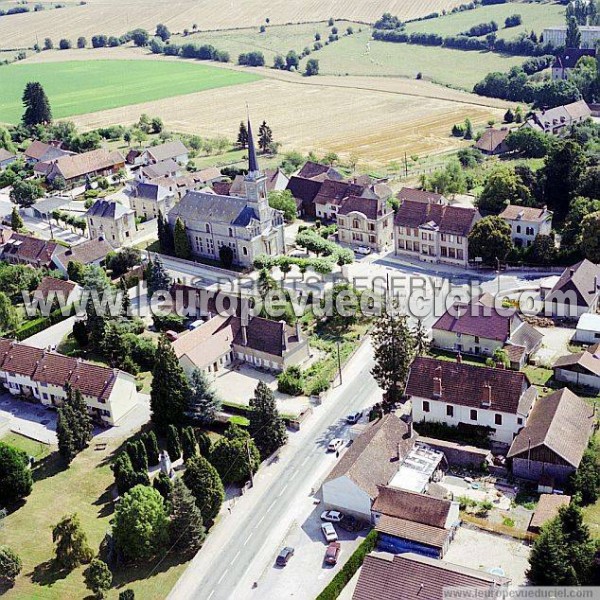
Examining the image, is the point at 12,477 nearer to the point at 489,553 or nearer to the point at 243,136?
the point at 489,553

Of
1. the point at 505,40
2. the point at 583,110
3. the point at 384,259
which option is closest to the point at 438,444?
the point at 384,259

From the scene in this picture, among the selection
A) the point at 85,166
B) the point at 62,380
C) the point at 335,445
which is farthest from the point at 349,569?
the point at 85,166

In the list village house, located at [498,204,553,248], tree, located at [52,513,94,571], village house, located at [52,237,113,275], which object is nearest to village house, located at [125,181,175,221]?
village house, located at [52,237,113,275]

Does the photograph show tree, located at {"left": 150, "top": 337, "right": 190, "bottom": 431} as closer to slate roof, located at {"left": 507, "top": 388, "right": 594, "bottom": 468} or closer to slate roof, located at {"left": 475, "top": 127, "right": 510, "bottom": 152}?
slate roof, located at {"left": 507, "top": 388, "right": 594, "bottom": 468}

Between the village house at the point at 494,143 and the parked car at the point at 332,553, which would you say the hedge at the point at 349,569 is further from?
the village house at the point at 494,143

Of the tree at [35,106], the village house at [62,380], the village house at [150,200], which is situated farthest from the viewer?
the tree at [35,106]

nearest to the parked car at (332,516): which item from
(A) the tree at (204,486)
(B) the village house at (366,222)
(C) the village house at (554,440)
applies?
(A) the tree at (204,486)
